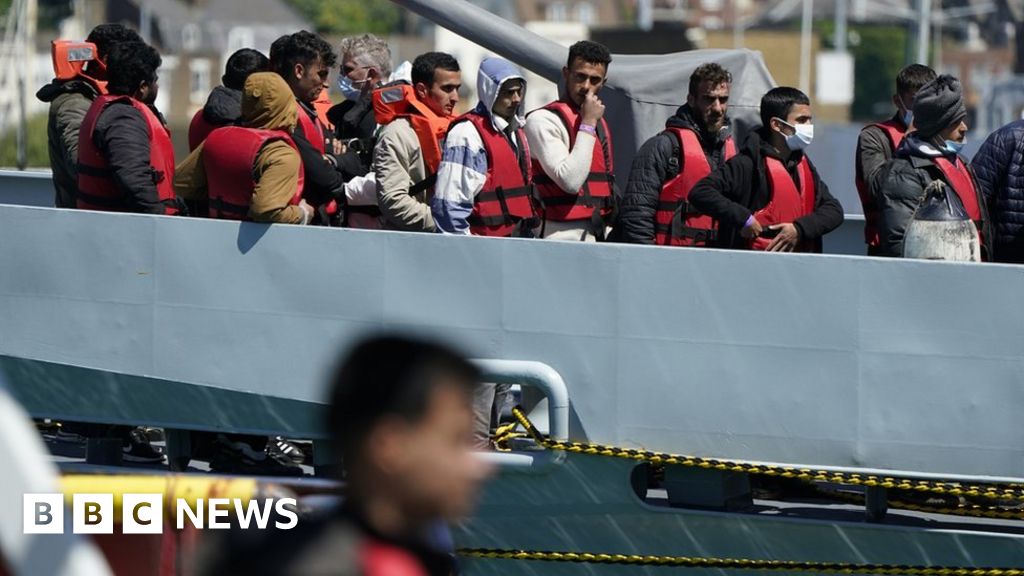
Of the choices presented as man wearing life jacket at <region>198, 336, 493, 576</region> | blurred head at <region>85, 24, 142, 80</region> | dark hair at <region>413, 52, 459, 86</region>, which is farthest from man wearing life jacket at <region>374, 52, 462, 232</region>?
man wearing life jacket at <region>198, 336, 493, 576</region>

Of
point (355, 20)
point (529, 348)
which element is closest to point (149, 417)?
point (529, 348)

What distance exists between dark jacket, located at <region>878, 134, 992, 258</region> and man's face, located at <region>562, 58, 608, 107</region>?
1.23 metres

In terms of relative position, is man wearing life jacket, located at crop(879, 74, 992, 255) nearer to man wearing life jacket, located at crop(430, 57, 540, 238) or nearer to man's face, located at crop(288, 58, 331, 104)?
man wearing life jacket, located at crop(430, 57, 540, 238)

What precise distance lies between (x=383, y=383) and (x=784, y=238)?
4.08m

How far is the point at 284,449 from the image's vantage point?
6555 millimetres

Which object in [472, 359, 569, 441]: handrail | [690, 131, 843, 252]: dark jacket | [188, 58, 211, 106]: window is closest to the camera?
[472, 359, 569, 441]: handrail

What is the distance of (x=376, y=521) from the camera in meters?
2.18

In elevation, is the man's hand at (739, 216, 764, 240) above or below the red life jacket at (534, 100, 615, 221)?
below

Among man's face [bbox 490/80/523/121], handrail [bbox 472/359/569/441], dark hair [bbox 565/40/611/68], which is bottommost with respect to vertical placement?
handrail [bbox 472/359/569/441]

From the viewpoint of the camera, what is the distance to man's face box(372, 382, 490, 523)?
2.15m

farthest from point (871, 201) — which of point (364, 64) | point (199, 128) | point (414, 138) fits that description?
point (199, 128)

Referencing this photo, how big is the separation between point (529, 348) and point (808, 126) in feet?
4.92

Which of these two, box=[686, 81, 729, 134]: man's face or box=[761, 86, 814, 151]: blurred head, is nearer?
box=[761, 86, 814, 151]: blurred head

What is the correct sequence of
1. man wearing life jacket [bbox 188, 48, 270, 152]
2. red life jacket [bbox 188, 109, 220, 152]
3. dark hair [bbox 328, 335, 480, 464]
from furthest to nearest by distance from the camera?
red life jacket [bbox 188, 109, 220, 152] → man wearing life jacket [bbox 188, 48, 270, 152] → dark hair [bbox 328, 335, 480, 464]
